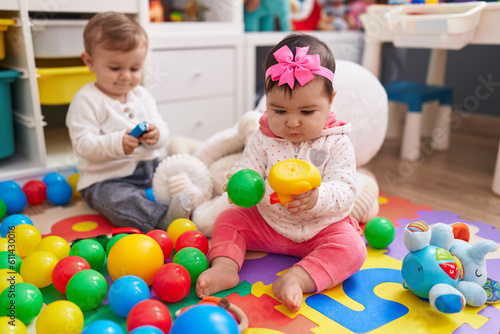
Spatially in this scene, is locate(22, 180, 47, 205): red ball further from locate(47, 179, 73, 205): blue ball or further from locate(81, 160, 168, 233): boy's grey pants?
locate(81, 160, 168, 233): boy's grey pants

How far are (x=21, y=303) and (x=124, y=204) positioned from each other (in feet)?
1.63

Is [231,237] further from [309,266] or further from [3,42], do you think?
[3,42]

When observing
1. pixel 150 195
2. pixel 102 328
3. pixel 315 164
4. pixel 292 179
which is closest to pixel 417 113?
Answer: pixel 315 164

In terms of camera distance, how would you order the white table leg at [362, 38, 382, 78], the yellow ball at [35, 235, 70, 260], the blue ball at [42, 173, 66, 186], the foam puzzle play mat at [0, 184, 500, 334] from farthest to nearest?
the white table leg at [362, 38, 382, 78] < the blue ball at [42, 173, 66, 186] < the yellow ball at [35, 235, 70, 260] < the foam puzzle play mat at [0, 184, 500, 334]

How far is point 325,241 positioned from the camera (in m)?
1.00

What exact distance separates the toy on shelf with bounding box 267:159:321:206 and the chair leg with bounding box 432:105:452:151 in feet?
4.86

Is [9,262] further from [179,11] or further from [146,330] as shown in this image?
[179,11]

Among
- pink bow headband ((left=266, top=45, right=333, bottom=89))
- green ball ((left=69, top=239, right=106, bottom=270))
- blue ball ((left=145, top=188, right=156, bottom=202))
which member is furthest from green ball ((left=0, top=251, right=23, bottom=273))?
pink bow headband ((left=266, top=45, right=333, bottom=89))

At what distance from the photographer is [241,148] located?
1479 mm

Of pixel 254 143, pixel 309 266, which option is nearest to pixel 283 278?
pixel 309 266

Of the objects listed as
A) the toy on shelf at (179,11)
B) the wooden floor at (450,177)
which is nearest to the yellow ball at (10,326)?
the wooden floor at (450,177)

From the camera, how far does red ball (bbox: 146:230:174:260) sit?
1.05 metres

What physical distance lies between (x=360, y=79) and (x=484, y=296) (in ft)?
2.50

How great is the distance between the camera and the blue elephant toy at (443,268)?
0.85 meters
